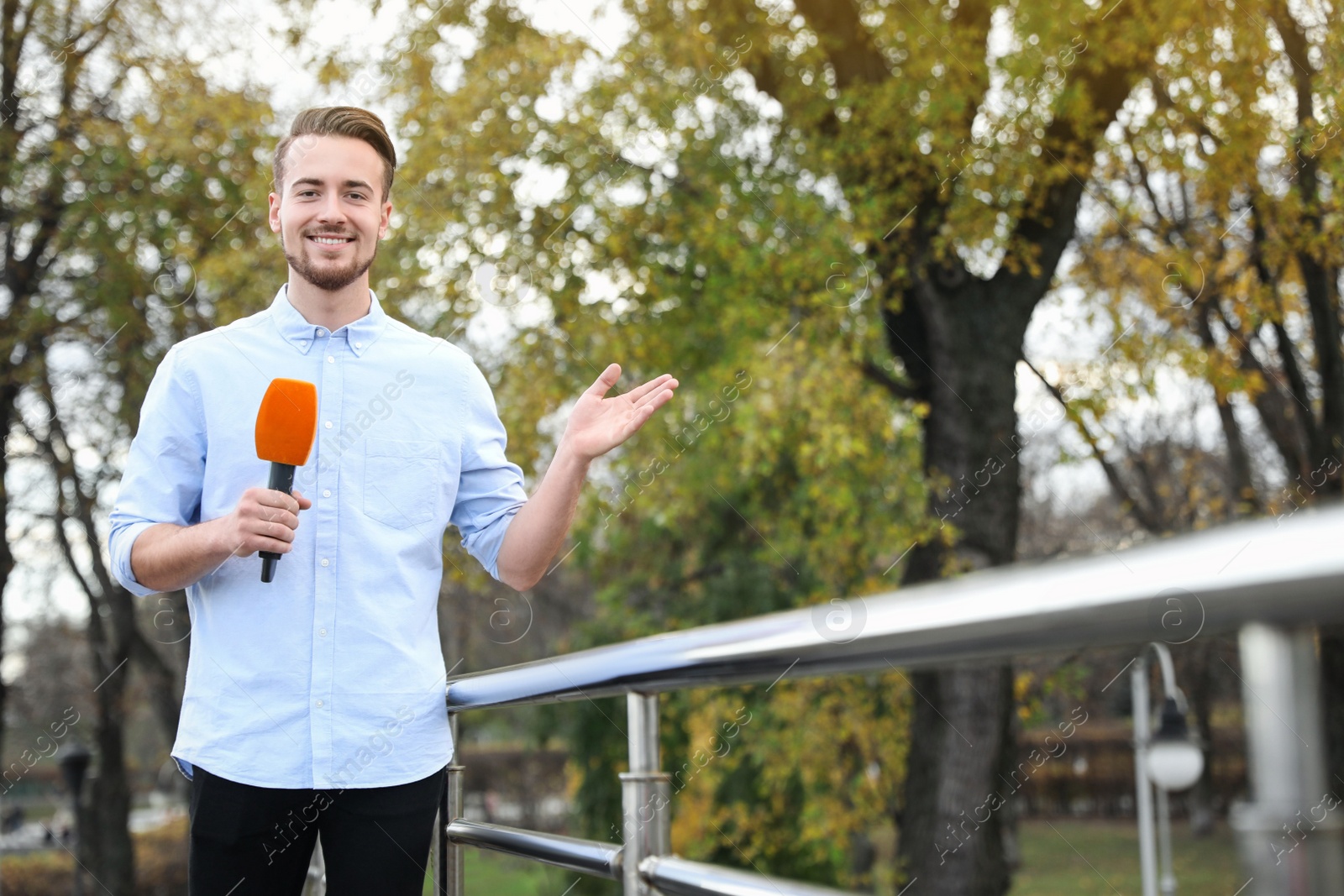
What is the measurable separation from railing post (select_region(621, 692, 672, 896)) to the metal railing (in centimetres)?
7

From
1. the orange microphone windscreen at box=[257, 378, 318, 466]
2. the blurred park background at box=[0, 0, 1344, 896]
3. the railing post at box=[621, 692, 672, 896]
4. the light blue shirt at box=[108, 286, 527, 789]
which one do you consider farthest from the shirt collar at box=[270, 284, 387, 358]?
the blurred park background at box=[0, 0, 1344, 896]

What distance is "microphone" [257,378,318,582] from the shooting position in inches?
65.8

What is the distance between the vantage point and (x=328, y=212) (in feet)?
6.33

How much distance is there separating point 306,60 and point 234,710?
8142mm

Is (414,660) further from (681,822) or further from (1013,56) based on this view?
(681,822)

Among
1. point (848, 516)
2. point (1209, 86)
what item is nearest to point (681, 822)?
point (848, 516)

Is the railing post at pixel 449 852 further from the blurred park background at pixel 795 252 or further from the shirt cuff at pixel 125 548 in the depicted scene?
the blurred park background at pixel 795 252

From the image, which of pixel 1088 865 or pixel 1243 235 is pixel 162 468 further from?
pixel 1088 865

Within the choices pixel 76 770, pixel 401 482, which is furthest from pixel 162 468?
pixel 76 770

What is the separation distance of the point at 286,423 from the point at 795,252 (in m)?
7.37

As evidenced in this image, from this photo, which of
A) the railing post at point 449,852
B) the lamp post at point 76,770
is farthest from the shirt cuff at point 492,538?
the lamp post at point 76,770

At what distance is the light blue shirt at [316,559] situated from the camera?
1.72 meters

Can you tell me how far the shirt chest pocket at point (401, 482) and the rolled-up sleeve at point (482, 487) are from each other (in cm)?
11

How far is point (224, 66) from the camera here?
437 inches
